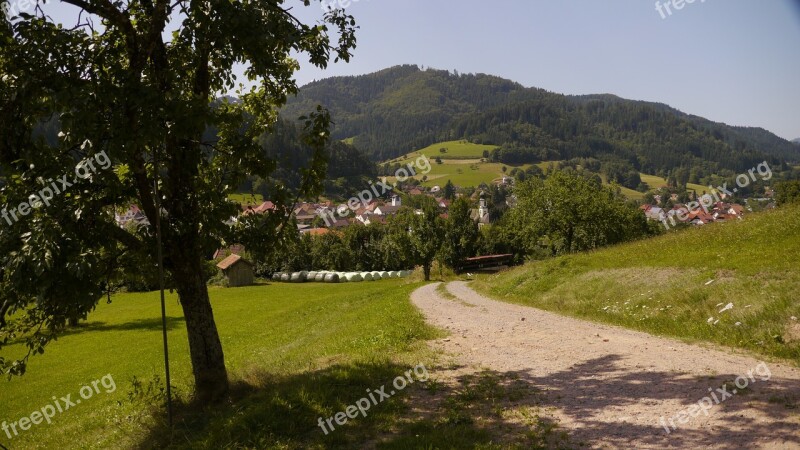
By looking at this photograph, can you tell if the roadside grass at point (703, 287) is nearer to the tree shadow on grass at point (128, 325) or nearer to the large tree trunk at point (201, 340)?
the large tree trunk at point (201, 340)

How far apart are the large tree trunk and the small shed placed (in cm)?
7678

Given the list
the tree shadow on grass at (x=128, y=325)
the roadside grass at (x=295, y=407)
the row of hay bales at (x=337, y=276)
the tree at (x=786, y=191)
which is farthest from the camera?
the row of hay bales at (x=337, y=276)

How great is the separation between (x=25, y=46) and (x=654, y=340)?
15889 millimetres

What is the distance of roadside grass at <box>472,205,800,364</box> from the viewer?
495 inches

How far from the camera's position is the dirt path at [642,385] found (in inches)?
294

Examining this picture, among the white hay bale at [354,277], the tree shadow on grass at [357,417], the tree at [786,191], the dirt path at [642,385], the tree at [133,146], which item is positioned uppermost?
the tree at [133,146]

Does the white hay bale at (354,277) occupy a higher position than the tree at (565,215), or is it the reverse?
the tree at (565,215)

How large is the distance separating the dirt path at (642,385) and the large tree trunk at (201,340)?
20.8 feet

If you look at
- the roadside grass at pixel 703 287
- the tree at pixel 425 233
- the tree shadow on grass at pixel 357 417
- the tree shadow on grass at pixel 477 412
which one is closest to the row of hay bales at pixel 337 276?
the tree at pixel 425 233

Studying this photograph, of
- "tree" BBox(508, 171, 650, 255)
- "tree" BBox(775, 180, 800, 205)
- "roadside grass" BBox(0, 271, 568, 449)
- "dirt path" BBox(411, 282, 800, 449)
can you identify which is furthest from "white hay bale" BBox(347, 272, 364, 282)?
Result: "dirt path" BBox(411, 282, 800, 449)

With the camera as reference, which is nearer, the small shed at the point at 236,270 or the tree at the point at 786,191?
the tree at the point at 786,191

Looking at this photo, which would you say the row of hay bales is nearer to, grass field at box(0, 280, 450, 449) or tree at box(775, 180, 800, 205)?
grass field at box(0, 280, 450, 449)

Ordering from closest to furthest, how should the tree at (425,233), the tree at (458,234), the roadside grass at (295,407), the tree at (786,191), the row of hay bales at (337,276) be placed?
the roadside grass at (295,407) < the tree at (425,233) < the tree at (786,191) < the tree at (458,234) < the row of hay bales at (337,276)

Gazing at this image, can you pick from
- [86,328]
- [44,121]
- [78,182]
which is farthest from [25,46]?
[86,328]
